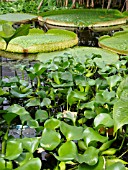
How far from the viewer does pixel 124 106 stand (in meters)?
1.45

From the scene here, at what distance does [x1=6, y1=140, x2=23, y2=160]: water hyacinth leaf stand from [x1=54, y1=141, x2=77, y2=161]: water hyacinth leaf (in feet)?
0.47

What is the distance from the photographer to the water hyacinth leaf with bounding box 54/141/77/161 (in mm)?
1215

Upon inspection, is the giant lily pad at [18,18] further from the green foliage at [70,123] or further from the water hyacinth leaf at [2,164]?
the water hyacinth leaf at [2,164]

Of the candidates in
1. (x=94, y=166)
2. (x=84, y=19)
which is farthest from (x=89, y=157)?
(x=84, y=19)

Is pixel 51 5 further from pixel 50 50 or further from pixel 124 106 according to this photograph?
pixel 124 106

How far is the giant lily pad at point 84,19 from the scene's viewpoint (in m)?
4.83

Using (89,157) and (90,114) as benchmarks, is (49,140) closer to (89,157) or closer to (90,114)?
(89,157)

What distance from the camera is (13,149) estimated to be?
1.26 meters

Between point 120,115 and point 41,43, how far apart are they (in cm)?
225

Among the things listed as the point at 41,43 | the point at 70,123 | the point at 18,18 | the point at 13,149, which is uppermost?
the point at 13,149

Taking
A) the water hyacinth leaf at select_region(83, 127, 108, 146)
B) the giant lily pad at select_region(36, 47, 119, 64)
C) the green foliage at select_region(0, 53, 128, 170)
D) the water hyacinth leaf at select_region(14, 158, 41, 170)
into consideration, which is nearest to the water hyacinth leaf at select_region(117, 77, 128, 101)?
the green foliage at select_region(0, 53, 128, 170)

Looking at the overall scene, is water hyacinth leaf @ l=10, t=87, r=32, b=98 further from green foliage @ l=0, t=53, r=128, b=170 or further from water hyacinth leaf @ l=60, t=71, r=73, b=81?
water hyacinth leaf @ l=60, t=71, r=73, b=81

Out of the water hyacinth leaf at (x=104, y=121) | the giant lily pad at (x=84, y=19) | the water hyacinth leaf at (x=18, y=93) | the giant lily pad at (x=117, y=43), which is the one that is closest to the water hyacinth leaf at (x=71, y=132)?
the water hyacinth leaf at (x=104, y=121)

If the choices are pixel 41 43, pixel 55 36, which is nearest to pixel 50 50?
pixel 41 43
